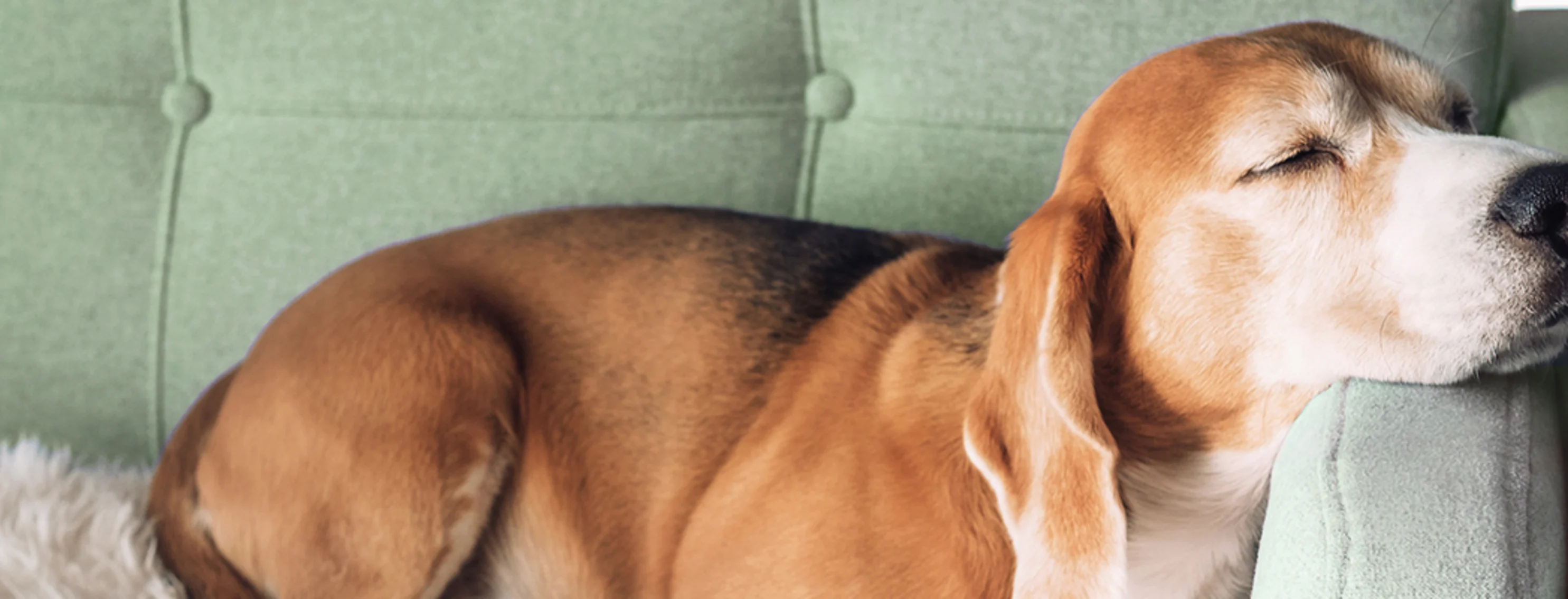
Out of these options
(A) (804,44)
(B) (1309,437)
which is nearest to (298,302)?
(A) (804,44)

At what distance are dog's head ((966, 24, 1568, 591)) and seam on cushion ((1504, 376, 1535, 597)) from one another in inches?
3.3

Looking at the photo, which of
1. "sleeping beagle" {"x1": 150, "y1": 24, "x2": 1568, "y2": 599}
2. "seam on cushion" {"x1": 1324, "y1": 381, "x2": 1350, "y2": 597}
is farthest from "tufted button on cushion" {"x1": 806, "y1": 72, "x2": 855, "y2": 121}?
"seam on cushion" {"x1": 1324, "y1": 381, "x2": 1350, "y2": 597}

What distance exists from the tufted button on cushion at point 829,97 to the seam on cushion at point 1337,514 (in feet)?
4.25

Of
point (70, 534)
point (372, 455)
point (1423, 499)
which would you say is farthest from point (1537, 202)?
point (70, 534)

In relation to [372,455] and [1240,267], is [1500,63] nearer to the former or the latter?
[1240,267]

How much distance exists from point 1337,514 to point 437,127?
1.78 meters

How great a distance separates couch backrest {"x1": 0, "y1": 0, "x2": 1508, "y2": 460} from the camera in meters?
2.17

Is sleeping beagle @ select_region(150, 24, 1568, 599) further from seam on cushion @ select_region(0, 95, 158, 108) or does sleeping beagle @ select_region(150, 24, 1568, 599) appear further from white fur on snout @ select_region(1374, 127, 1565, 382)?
seam on cushion @ select_region(0, 95, 158, 108)

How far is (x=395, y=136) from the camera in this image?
2301mm

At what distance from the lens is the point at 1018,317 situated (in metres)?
1.36

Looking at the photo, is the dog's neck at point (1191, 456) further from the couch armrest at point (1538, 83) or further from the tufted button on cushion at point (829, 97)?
the tufted button on cushion at point (829, 97)

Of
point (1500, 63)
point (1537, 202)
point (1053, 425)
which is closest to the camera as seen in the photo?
point (1537, 202)

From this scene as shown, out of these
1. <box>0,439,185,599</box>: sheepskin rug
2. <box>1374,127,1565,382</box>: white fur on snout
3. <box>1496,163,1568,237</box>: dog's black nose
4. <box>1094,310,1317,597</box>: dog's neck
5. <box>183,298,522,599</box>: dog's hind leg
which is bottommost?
<box>0,439,185,599</box>: sheepskin rug

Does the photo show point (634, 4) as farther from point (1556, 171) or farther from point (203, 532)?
point (1556, 171)
